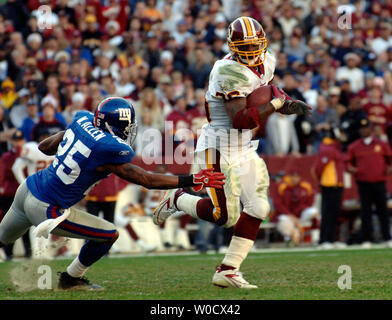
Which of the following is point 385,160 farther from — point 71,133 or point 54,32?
point 71,133

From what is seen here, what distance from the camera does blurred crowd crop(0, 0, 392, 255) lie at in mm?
11812

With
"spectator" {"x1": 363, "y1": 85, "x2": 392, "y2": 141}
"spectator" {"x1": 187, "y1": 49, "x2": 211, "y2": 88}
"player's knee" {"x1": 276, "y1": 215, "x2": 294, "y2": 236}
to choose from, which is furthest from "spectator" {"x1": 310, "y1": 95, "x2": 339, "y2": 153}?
"spectator" {"x1": 187, "y1": 49, "x2": 211, "y2": 88}

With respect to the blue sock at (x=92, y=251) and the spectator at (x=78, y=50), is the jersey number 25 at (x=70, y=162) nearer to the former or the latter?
the blue sock at (x=92, y=251)

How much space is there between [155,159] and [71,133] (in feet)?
18.3

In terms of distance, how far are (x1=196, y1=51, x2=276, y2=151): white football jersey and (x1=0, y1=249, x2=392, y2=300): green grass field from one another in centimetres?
108

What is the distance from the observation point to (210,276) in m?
6.95

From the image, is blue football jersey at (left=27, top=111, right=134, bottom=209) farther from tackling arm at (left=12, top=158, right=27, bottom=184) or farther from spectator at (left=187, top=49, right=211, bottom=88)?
spectator at (left=187, top=49, right=211, bottom=88)

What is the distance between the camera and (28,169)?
33.1 ft

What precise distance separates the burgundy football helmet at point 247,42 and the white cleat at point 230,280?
4.94 feet

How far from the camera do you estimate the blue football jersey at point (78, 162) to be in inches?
214

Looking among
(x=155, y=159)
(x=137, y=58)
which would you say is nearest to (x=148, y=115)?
(x=155, y=159)

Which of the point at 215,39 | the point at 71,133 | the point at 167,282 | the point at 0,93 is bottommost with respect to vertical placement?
the point at 167,282

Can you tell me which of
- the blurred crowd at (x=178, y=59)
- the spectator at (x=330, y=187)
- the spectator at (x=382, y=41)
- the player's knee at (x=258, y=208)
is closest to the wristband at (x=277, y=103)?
the player's knee at (x=258, y=208)

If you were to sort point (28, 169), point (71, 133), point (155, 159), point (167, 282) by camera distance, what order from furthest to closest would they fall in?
point (155, 159) → point (28, 169) → point (167, 282) → point (71, 133)
